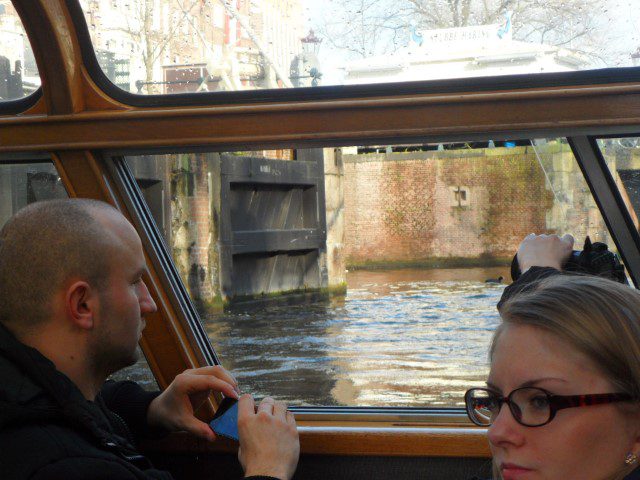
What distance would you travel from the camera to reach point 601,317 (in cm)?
104

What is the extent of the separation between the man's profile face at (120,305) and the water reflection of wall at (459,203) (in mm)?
807

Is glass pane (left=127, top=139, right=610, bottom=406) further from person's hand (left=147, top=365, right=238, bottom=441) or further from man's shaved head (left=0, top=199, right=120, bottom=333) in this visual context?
man's shaved head (left=0, top=199, right=120, bottom=333)

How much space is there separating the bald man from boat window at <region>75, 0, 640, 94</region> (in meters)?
0.73

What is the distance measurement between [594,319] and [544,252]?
0.55 m

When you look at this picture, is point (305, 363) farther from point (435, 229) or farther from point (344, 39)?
point (344, 39)

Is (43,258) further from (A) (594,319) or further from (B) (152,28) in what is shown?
(B) (152,28)

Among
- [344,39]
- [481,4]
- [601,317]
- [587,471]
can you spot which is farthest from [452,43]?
[587,471]

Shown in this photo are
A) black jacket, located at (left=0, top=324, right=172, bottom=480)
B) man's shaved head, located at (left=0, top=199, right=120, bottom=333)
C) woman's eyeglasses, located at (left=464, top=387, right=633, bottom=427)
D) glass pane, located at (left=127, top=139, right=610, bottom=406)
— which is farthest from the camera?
glass pane, located at (left=127, top=139, right=610, bottom=406)

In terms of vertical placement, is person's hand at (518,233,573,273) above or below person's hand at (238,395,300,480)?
above

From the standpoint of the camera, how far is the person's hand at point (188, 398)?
1.75 metres

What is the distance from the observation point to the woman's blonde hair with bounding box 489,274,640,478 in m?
1.00

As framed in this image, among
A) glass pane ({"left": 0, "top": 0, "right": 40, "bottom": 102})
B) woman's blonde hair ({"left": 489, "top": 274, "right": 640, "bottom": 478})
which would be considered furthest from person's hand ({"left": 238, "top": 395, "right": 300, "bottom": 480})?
glass pane ({"left": 0, "top": 0, "right": 40, "bottom": 102})

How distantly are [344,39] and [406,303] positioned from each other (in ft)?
2.94

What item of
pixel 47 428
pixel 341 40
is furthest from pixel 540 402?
pixel 341 40
